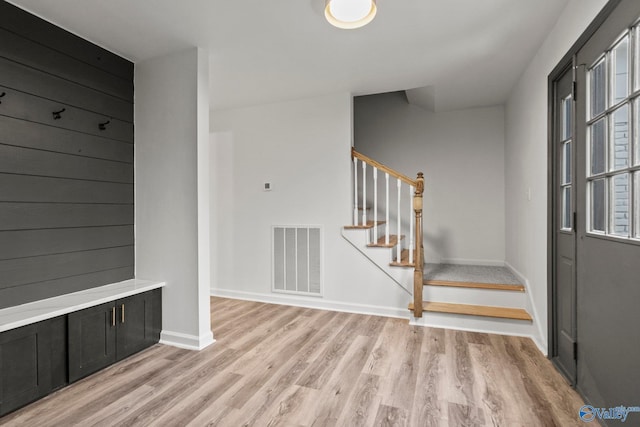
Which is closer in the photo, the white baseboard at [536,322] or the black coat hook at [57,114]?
the black coat hook at [57,114]

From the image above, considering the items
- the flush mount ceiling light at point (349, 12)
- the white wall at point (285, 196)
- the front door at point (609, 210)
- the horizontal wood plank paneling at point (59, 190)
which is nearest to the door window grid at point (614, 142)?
the front door at point (609, 210)

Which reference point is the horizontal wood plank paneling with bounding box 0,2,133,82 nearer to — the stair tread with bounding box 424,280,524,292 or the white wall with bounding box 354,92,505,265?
the white wall with bounding box 354,92,505,265

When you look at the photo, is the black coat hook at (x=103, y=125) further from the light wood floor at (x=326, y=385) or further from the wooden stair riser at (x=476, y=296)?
the wooden stair riser at (x=476, y=296)

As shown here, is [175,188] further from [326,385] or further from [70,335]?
[326,385]

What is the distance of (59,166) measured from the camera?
2.31 metres

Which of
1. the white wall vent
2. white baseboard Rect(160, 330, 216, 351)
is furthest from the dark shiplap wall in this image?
the white wall vent

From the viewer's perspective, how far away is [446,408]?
183cm

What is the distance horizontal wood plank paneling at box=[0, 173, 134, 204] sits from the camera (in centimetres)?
206

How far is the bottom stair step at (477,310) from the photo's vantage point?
2.89 m

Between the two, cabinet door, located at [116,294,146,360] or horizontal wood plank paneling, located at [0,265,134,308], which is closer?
horizontal wood plank paneling, located at [0,265,134,308]

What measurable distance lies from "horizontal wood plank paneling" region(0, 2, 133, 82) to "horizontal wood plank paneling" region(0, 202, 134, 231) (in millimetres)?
1134

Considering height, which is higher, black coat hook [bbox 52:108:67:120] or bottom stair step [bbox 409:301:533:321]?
black coat hook [bbox 52:108:67:120]

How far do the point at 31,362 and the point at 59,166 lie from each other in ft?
4.29

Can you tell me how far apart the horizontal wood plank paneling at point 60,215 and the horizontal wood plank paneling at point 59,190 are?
0.04 meters
